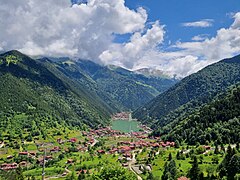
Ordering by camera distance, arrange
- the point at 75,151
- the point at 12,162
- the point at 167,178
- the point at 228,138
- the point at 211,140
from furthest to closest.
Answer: the point at 75,151 → the point at 12,162 → the point at 211,140 → the point at 228,138 → the point at 167,178

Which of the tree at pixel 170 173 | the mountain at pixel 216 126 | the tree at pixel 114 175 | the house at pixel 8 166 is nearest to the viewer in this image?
the tree at pixel 114 175

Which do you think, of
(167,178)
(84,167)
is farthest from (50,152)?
(167,178)

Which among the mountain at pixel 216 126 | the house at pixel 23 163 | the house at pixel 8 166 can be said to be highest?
the mountain at pixel 216 126

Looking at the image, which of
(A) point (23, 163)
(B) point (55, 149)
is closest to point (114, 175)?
(A) point (23, 163)

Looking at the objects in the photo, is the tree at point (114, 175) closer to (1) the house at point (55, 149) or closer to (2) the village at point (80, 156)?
(2) the village at point (80, 156)

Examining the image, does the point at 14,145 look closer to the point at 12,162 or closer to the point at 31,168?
the point at 12,162

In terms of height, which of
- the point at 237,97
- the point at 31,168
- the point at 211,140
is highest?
the point at 237,97

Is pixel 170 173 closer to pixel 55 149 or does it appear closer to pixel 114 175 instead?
pixel 114 175

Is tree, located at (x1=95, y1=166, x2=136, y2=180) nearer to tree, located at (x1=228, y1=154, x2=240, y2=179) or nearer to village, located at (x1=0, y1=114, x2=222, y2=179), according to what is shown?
tree, located at (x1=228, y1=154, x2=240, y2=179)

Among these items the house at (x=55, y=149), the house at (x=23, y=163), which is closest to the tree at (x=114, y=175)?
the house at (x=23, y=163)

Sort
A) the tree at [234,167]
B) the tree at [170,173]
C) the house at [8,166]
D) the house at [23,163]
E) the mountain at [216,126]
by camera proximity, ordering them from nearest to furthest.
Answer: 1. the tree at [234,167]
2. the tree at [170,173]
3. the mountain at [216,126]
4. the house at [8,166]
5. the house at [23,163]

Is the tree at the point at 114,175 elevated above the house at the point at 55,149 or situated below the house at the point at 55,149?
below
